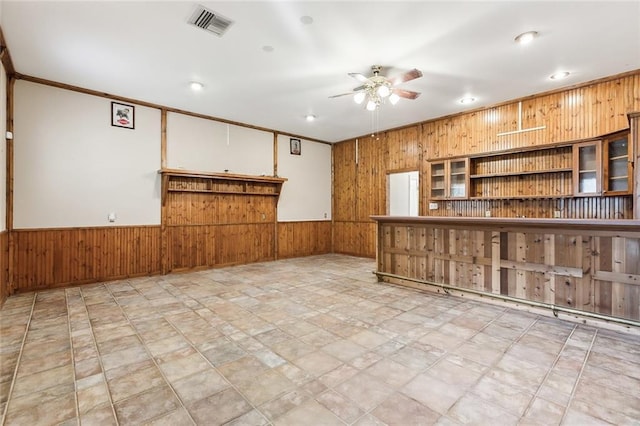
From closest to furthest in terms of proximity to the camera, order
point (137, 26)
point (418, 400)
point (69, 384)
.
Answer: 1. point (418, 400)
2. point (69, 384)
3. point (137, 26)

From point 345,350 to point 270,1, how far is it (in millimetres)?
3380

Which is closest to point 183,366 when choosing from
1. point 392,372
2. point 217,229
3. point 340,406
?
point 340,406

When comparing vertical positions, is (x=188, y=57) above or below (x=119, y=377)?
above

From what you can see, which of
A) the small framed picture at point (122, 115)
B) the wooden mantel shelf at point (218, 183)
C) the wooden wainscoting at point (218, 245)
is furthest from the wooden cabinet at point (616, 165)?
the small framed picture at point (122, 115)

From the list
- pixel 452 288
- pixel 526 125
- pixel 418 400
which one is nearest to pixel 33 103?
pixel 418 400

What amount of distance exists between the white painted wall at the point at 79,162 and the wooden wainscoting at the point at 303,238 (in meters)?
3.08

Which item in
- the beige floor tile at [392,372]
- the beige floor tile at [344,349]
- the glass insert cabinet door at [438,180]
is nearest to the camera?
the beige floor tile at [392,372]

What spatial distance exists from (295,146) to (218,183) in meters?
2.49

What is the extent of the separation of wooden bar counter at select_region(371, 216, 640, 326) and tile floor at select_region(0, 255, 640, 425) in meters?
0.29

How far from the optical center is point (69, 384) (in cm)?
220

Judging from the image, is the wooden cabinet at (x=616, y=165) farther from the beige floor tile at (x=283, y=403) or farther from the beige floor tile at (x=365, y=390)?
the beige floor tile at (x=283, y=403)

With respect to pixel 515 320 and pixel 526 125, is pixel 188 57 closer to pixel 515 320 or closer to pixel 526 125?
pixel 515 320

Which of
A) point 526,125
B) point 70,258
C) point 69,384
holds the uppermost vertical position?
point 526,125

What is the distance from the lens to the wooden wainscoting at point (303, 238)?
25.9 ft
